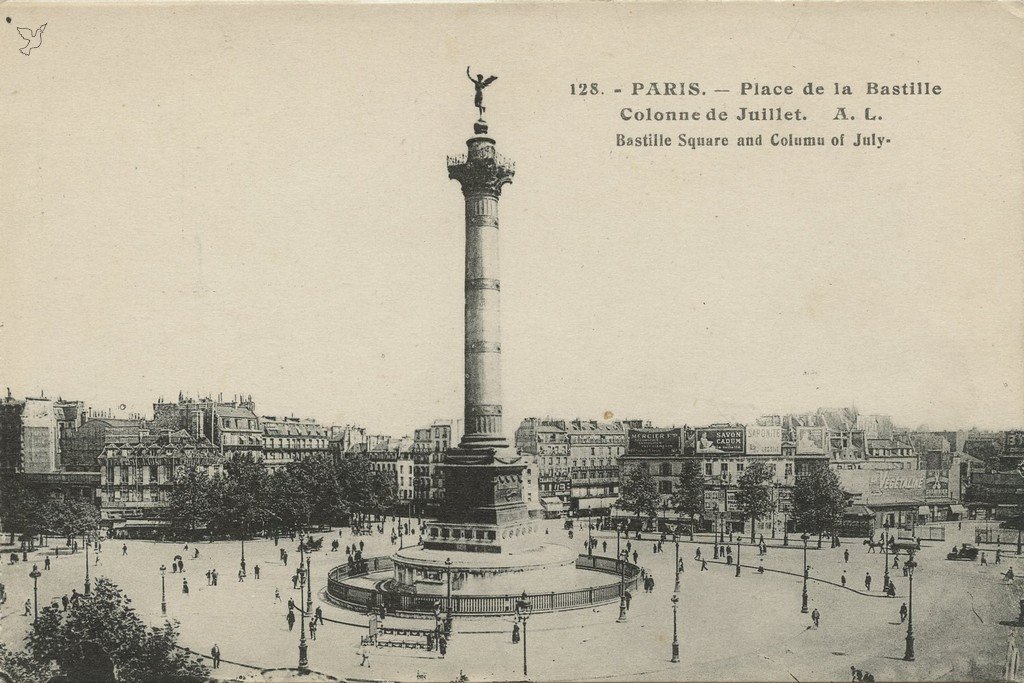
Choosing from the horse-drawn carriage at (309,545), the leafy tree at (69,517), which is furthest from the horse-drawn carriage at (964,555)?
the leafy tree at (69,517)

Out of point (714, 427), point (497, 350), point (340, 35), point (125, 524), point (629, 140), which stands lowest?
point (125, 524)

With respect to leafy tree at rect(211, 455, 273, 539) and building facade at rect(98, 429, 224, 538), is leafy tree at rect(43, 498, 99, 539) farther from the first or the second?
building facade at rect(98, 429, 224, 538)

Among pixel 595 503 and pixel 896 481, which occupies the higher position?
pixel 896 481

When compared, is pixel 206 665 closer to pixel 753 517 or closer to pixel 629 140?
pixel 629 140

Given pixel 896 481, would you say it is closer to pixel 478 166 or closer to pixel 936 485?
pixel 936 485

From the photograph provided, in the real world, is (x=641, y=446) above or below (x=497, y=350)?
below

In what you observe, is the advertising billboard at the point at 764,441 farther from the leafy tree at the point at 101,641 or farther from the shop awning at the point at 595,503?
the leafy tree at the point at 101,641

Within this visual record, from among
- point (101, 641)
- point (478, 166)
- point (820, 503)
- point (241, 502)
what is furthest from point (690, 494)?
point (101, 641)

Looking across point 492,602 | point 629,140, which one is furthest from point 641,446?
point 629,140
